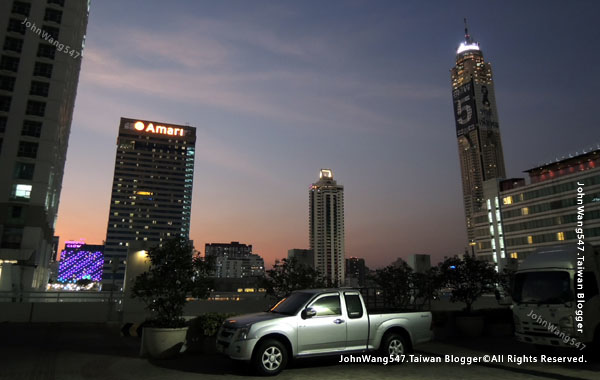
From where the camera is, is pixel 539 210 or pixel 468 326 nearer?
pixel 468 326

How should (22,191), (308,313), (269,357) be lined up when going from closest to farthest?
1. (269,357)
2. (308,313)
3. (22,191)

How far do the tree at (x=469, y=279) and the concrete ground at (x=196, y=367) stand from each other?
14.0 feet

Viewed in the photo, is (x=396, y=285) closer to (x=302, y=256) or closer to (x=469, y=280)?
(x=469, y=280)

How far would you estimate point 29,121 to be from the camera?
57.9 m

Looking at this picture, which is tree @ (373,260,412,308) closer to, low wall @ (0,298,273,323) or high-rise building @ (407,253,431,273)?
high-rise building @ (407,253,431,273)

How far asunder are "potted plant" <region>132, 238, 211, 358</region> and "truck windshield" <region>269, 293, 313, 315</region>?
289 cm

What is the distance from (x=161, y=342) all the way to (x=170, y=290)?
1.49 meters

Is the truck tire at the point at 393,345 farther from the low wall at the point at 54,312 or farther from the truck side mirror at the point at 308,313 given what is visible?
the low wall at the point at 54,312

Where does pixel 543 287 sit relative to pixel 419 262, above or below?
below

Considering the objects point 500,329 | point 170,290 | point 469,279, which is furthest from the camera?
point 469,279

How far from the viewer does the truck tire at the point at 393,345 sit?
10219 millimetres

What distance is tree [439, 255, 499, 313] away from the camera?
17.3 metres

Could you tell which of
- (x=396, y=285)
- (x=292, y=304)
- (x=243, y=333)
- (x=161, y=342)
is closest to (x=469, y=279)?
(x=396, y=285)

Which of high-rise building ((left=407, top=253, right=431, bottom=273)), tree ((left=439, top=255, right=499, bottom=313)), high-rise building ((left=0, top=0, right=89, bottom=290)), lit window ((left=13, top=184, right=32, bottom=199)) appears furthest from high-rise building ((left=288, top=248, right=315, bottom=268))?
lit window ((left=13, top=184, right=32, bottom=199))
